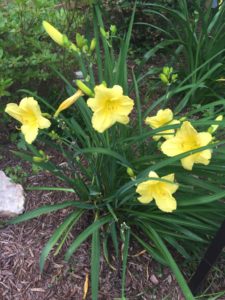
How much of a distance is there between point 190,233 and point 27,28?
149 cm

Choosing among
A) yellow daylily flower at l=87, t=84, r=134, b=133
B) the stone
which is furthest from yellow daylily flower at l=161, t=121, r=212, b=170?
the stone

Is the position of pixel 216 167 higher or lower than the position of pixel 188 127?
lower

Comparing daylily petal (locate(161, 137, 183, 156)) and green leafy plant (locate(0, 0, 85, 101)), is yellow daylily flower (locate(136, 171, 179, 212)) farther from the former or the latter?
green leafy plant (locate(0, 0, 85, 101))

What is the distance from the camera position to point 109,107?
1454mm

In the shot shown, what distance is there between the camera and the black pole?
60.8 inches

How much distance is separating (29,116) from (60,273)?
2.68 ft

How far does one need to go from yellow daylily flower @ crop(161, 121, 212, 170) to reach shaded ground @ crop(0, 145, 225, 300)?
701 millimetres

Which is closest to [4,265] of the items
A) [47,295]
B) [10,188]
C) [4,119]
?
[47,295]

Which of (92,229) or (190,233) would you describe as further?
(190,233)

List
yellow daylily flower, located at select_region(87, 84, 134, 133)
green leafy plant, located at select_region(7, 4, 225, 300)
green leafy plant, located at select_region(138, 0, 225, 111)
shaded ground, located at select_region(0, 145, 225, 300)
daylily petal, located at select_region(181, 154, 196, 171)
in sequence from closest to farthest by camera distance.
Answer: yellow daylily flower, located at select_region(87, 84, 134, 133), daylily petal, located at select_region(181, 154, 196, 171), green leafy plant, located at select_region(7, 4, 225, 300), shaded ground, located at select_region(0, 145, 225, 300), green leafy plant, located at select_region(138, 0, 225, 111)

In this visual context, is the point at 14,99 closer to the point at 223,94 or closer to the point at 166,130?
the point at 166,130

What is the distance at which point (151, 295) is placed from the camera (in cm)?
188

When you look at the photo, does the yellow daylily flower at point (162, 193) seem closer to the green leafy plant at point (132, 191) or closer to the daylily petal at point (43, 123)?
the green leafy plant at point (132, 191)

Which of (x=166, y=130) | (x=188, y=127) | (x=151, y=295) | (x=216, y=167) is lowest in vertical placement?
(x=151, y=295)
